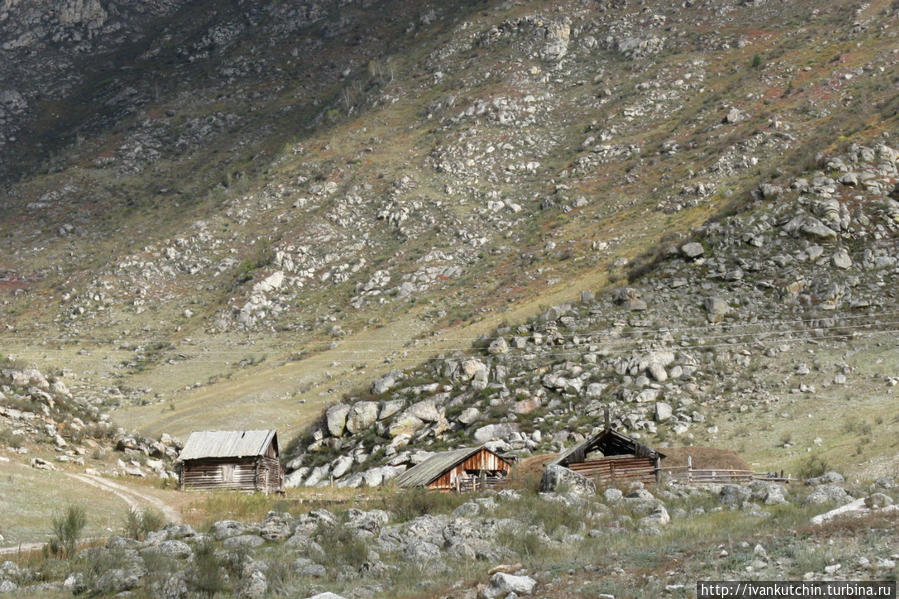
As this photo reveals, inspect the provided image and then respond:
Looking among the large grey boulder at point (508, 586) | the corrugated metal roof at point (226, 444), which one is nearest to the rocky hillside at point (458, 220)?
the corrugated metal roof at point (226, 444)

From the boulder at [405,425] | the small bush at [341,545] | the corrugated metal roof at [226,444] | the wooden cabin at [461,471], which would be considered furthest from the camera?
the boulder at [405,425]

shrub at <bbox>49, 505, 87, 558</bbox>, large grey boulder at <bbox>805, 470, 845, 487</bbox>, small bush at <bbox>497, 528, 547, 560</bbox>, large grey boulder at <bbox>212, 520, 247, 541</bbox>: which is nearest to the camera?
small bush at <bbox>497, 528, 547, 560</bbox>

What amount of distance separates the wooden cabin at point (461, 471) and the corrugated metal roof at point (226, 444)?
27.0ft

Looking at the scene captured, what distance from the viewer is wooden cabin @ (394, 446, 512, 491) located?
34.1 metres

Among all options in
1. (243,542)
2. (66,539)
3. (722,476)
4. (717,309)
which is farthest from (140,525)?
(717,309)

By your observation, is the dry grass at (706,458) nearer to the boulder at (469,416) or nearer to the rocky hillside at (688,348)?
the rocky hillside at (688,348)

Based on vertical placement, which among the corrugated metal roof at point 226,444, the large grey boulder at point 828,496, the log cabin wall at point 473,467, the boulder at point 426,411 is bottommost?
the large grey boulder at point 828,496

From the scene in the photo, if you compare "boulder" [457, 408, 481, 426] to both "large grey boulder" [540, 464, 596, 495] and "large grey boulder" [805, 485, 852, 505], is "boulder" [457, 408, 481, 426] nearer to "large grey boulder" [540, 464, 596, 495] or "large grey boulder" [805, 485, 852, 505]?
"large grey boulder" [540, 464, 596, 495]

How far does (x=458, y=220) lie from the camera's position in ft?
287

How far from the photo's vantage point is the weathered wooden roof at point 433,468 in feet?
112

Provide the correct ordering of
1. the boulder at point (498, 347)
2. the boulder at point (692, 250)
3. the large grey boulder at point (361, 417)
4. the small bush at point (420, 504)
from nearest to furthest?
the small bush at point (420, 504), the large grey boulder at point (361, 417), the boulder at point (498, 347), the boulder at point (692, 250)

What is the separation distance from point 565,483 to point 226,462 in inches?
820

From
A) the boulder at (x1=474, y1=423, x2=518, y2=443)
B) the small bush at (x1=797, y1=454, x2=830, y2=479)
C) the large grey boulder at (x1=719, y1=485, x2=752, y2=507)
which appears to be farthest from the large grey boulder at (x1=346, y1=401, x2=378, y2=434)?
the large grey boulder at (x1=719, y1=485, x2=752, y2=507)

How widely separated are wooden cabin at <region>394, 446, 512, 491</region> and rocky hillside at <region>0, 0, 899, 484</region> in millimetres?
4715
